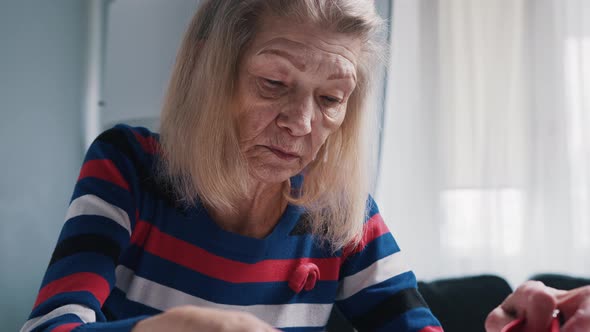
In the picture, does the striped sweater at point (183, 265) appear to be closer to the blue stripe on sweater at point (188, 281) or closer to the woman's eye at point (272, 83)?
the blue stripe on sweater at point (188, 281)

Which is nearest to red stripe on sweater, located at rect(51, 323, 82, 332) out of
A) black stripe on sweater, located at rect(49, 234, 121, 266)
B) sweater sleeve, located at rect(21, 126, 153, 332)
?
sweater sleeve, located at rect(21, 126, 153, 332)

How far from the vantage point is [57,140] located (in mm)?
1962

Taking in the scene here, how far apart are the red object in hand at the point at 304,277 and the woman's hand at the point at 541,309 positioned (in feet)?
1.15

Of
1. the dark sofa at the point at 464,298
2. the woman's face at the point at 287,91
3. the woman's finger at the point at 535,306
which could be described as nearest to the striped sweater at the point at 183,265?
the woman's face at the point at 287,91

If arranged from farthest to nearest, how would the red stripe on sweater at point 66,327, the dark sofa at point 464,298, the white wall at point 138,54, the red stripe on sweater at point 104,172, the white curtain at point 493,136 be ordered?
the white curtain at point 493,136 → the white wall at point 138,54 → the dark sofa at point 464,298 → the red stripe on sweater at point 104,172 → the red stripe on sweater at point 66,327

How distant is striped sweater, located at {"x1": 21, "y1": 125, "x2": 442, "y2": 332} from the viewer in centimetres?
91

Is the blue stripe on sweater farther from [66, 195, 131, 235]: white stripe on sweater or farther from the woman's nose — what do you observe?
the woman's nose

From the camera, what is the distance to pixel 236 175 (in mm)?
1072

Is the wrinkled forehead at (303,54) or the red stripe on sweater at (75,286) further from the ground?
the wrinkled forehead at (303,54)

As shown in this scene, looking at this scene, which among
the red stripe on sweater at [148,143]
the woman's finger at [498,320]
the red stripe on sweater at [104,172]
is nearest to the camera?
the woman's finger at [498,320]

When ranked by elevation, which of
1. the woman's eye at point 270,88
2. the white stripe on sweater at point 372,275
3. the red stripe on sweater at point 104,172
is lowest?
the white stripe on sweater at point 372,275

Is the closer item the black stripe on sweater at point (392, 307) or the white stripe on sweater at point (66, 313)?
the white stripe on sweater at point (66, 313)

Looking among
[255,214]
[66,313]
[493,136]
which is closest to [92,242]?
[66,313]

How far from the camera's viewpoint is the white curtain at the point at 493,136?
3.00m
